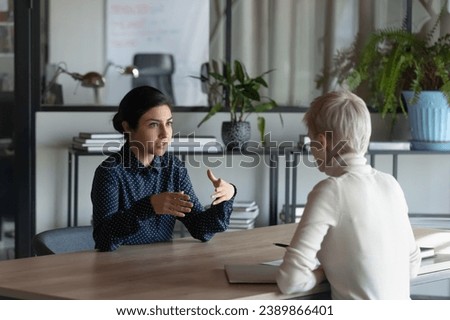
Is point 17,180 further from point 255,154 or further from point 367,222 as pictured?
point 367,222

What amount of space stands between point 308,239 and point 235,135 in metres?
2.82

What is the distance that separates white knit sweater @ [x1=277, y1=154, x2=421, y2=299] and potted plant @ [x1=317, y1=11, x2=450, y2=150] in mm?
2717

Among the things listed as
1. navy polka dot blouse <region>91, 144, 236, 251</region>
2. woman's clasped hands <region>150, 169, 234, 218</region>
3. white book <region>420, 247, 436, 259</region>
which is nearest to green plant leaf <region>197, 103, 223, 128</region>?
navy polka dot blouse <region>91, 144, 236, 251</region>

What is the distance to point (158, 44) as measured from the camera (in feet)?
17.2

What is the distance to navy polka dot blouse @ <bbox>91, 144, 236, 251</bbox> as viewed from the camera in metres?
2.90

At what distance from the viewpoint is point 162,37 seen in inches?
206

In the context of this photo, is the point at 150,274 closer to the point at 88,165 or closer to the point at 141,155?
the point at 141,155

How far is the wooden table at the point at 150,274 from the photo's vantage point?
2295 millimetres

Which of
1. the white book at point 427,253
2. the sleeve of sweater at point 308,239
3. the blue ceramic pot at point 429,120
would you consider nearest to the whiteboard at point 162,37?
the blue ceramic pot at point 429,120

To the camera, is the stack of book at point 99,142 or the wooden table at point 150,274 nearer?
the wooden table at point 150,274

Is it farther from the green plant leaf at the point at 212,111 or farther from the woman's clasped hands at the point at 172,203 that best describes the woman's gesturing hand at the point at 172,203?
the green plant leaf at the point at 212,111

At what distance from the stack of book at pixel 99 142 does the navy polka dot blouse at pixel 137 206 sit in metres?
1.63
